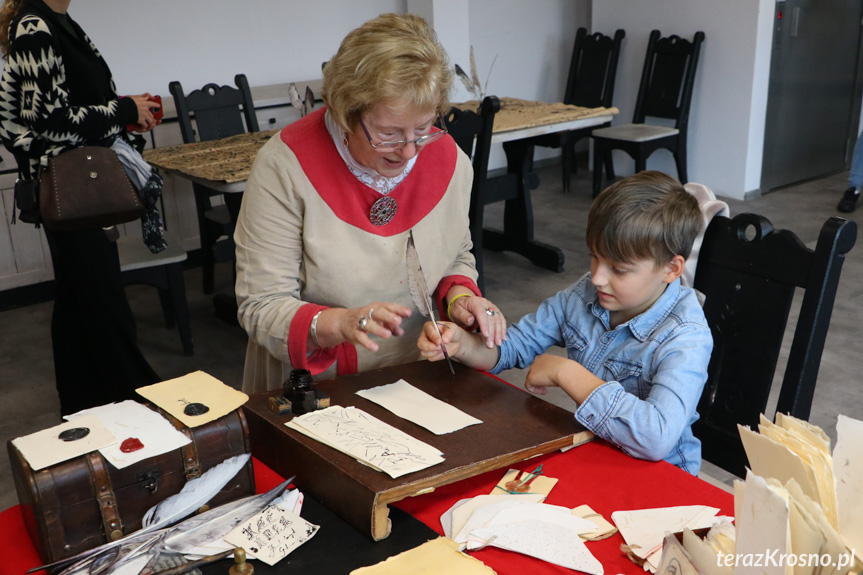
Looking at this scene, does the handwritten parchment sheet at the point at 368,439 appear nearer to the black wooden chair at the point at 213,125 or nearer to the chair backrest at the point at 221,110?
the black wooden chair at the point at 213,125

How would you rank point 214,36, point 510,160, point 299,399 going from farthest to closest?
point 214,36, point 510,160, point 299,399

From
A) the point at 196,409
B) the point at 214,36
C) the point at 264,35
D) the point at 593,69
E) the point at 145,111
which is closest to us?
the point at 196,409

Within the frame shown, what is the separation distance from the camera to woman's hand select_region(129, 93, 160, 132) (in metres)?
2.58

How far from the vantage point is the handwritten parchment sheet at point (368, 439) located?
1073mm

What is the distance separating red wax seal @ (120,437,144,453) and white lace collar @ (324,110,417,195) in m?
0.67

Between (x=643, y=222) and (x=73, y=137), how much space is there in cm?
178

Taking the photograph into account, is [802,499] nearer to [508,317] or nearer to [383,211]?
[383,211]

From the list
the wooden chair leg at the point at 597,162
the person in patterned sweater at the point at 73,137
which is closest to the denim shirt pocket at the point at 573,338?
the person in patterned sweater at the point at 73,137

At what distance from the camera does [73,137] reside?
2391mm

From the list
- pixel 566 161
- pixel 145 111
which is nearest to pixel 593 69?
pixel 566 161

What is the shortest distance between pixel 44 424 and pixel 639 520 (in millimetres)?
2571

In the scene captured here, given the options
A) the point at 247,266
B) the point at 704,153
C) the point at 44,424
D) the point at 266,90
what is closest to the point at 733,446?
the point at 247,266

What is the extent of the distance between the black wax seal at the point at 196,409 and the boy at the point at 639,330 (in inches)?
17.1

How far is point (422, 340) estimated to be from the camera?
4.67 feet
